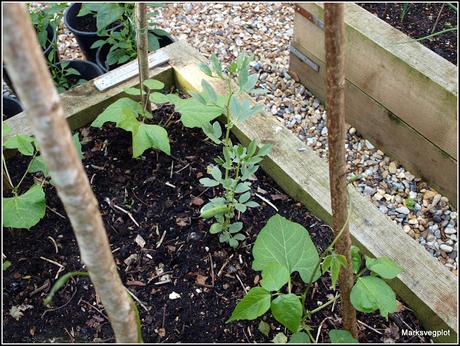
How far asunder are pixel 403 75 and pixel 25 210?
1.40 metres

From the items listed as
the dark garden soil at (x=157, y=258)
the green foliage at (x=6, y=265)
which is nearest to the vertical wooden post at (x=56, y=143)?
the dark garden soil at (x=157, y=258)

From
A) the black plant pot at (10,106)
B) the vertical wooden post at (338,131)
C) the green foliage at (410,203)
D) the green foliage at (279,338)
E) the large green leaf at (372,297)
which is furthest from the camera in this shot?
the black plant pot at (10,106)

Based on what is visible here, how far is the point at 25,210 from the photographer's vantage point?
5.07 feet

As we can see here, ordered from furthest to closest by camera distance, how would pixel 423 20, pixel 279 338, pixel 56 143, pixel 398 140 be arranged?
1. pixel 423 20
2. pixel 398 140
3. pixel 279 338
4. pixel 56 143

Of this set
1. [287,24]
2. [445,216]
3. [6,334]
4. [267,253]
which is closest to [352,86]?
[445,216]

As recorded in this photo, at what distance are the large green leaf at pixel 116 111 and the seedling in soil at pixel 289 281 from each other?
627 mm

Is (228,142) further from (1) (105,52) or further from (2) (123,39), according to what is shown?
(1) (105,52)

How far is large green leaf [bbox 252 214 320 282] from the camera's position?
1.47m

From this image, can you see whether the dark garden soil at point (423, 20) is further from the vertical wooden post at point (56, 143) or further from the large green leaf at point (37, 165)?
the vertical wooden post at point (56, 143)

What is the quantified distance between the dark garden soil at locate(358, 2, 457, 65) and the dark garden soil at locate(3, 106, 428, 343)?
3.55 feet

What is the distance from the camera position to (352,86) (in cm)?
228

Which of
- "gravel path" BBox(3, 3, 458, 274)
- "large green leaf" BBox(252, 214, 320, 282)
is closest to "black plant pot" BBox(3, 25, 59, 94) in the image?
"gravel path" BBox(3, 3, 458, 274)

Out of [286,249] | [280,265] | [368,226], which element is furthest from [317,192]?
[280,265]

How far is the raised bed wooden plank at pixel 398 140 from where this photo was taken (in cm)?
209
